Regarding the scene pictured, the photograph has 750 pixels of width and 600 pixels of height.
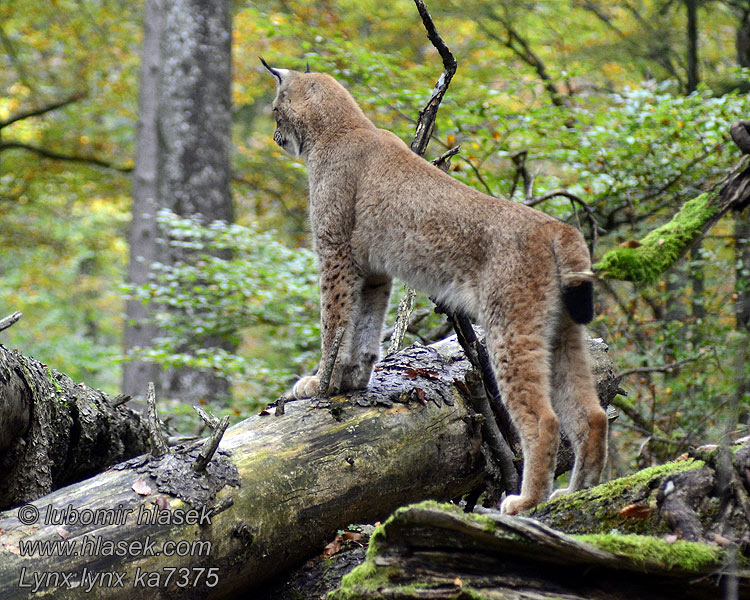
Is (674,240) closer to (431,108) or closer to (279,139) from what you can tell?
(431,108)

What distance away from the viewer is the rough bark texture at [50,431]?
12.0 feet

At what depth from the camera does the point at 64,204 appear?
59.0ft

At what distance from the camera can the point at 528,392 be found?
3943mm

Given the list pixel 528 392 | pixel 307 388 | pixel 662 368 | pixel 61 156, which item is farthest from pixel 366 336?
pixel 61 156

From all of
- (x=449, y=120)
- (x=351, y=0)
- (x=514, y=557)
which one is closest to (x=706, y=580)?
(x=514, y=557)

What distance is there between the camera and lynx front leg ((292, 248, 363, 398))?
475cm

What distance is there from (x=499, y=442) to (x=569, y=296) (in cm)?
111

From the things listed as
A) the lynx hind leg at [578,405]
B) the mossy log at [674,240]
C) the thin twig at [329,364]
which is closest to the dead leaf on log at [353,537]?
the thin twig at [329,364]

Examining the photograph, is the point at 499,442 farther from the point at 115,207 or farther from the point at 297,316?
the point at 115,207

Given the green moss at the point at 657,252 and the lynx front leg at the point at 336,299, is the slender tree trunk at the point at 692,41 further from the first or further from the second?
the lynx front leg at the point at 336,299

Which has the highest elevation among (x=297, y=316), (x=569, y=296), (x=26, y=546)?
(x=569, y=296)

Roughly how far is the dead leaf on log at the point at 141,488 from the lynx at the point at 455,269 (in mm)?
1469

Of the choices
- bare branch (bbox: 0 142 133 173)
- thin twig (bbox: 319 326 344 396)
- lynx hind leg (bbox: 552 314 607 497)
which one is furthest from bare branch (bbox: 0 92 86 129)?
lynx hind leg (bbox: 552 314 607 497)

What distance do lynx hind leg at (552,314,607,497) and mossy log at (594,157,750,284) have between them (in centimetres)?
53
